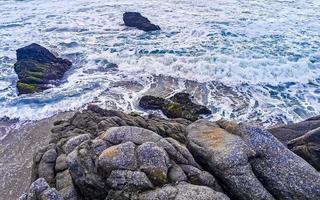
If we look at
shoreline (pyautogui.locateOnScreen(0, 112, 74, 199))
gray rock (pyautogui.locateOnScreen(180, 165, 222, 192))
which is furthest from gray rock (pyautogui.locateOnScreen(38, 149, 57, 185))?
gray rock (pyautogui.locateOnScreen(180, 165, 222, 192))

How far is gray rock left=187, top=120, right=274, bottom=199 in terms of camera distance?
9.26 metres

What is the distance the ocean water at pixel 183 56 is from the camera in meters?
20.5

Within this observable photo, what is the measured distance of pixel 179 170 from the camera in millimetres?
9602

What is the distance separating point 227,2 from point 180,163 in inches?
1475

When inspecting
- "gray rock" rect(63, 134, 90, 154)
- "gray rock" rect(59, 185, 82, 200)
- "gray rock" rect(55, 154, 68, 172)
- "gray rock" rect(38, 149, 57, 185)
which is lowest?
"gray rock" rect(38, 149, 57, 185)

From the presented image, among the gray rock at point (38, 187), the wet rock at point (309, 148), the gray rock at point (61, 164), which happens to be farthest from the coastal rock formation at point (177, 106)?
the gray rock at point (38, 187)

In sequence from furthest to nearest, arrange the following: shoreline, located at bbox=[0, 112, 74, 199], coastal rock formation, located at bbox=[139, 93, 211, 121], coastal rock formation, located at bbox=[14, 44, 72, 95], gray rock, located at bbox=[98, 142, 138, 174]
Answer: coastal rock formation, located at bbox=[14, 44, 72, 95] → coastal rock formation, located at bbox=[139, 93, 211, 121] → shoreline, located at bbox=[0, 112, 74, 199] → gray rock, located at bbox=[98, 142, 138, 174]

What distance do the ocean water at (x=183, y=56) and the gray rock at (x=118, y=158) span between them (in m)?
9.74

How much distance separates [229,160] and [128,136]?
2865 mm

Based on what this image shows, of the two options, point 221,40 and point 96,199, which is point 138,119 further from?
point 221,40

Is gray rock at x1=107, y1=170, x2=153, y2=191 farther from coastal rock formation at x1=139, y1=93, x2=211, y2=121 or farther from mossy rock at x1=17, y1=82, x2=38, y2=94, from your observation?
mossy rock at x1=17, y1=82, x2=38, y2=94

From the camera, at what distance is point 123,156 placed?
31.5 feet

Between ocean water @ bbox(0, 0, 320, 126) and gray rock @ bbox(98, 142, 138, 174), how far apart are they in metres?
9.74

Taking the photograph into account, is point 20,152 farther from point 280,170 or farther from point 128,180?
point 280,170
